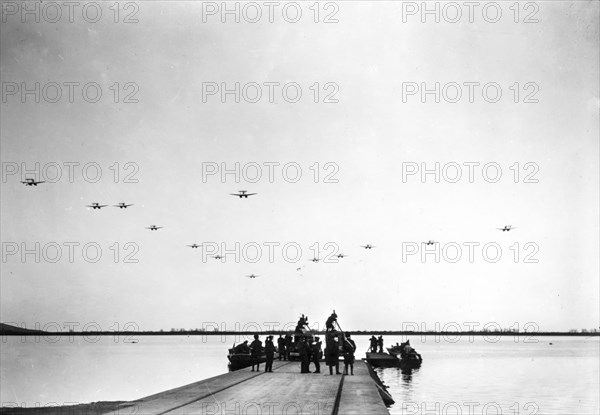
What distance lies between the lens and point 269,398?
19547 millimetres

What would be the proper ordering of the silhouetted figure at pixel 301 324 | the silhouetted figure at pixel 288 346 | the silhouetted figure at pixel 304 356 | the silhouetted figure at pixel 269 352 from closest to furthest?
the silhouetted figure at pixel 304 356
the silhouetted figure at pixel 269 352
the silhouetted figure at pixel 301 324
the silhouetted figure at pixel 288 346

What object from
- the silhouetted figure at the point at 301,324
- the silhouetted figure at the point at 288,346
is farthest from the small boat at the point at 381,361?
the silhouetted figure at the point at 301,324

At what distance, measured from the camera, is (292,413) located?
16.3 m

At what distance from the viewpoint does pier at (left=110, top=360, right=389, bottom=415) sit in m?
16.8

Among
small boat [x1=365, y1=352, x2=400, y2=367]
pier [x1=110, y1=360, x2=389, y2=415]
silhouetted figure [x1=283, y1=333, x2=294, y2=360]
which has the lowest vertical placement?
small boat [x1=365, y1=352, x2=400, y2=367]

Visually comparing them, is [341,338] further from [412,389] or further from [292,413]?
[412,389]

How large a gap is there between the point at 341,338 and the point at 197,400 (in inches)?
432

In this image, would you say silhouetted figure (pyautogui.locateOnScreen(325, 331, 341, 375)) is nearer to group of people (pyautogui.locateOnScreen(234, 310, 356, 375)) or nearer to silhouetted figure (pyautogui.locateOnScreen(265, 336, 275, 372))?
group of people (pyautogui.locateOnScreen(234, 310, 356, 375))

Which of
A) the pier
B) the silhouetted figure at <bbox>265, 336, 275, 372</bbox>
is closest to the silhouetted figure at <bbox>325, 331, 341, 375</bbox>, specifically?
the pier

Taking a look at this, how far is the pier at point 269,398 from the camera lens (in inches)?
661

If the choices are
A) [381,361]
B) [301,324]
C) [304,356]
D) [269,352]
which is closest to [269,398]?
[304,356]

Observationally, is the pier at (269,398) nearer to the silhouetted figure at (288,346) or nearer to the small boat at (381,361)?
the silhouetted figure at (288,346)

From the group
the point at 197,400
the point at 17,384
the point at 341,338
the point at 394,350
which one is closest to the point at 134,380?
the point at 17,384

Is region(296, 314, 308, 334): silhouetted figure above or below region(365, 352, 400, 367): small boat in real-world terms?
above
